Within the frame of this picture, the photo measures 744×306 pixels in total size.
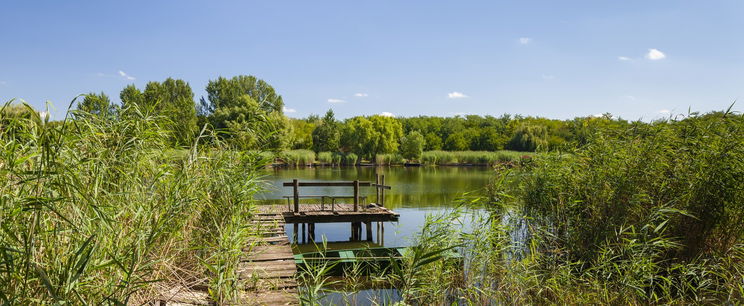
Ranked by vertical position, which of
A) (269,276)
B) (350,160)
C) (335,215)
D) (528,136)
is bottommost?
(335,215)

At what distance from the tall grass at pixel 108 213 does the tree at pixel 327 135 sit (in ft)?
138

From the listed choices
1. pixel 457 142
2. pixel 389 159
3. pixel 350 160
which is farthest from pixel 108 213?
pixel 457 142

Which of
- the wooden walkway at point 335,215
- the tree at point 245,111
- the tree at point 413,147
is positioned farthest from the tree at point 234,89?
the wooden walkway at point 335,215

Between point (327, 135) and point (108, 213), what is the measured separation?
45.0 metres

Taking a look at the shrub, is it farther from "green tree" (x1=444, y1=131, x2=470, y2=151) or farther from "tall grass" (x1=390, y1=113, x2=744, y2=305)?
"tall grass" (x1=390, y1=113, x2=744, y2=305)

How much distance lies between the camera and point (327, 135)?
157 feet

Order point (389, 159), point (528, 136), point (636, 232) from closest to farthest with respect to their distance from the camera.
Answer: point (636, 232), point (389, 159), point (528, 136)

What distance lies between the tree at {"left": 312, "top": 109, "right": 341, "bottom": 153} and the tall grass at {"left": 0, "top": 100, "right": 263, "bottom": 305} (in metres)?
42.2

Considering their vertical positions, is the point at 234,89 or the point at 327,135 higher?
the point at 234,89

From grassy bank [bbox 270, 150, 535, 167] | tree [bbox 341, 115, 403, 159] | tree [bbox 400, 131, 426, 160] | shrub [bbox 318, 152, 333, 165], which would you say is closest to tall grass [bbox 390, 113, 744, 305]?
grassy bank [bbox 270, 150, 535, 167]

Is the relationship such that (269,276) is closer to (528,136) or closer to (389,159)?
(389,159)

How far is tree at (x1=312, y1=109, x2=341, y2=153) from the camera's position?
47625 mm

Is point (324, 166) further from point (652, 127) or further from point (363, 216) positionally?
point (652, 127)

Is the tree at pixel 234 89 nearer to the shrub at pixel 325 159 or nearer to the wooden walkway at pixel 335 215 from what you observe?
the shrub at pixel 325 159
